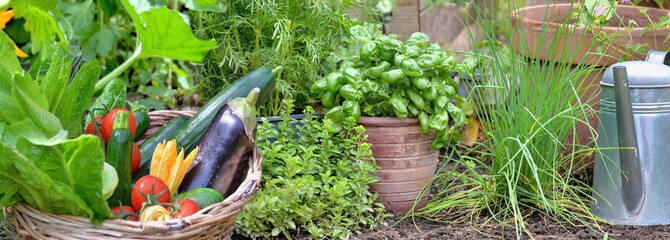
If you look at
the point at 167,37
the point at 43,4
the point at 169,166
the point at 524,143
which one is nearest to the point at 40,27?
the point at 43,4

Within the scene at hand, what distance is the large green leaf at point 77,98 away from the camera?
1.51m

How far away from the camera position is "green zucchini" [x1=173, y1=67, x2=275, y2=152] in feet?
6.11

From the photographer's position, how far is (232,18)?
2.26 meters

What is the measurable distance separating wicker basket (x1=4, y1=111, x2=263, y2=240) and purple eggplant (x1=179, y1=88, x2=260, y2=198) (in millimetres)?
204

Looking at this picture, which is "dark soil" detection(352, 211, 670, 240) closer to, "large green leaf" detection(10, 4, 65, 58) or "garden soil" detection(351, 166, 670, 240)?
"garden soil" detection(351, 166, 670, 240)

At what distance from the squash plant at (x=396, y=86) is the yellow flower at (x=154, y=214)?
0.78m

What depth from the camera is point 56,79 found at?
4.83 feet

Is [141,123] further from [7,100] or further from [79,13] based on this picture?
[79,13]

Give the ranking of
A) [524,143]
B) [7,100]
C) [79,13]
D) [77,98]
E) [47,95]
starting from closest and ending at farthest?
[7,100] → [47,95] → [77,98] → [524,143] → [79,13]

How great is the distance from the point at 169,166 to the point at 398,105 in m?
0.78

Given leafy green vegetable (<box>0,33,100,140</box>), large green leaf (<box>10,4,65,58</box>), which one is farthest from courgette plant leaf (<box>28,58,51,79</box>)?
large green leaf (<box>10,4,65,58</box>)

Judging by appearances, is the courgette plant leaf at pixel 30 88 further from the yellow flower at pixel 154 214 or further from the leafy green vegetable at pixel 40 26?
the leafy green vegetable at pixel 40 26

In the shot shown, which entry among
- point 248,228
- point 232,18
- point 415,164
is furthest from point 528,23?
point 248,228

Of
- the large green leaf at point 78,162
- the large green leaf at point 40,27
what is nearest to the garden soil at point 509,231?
the large green leaf at point 78,162
